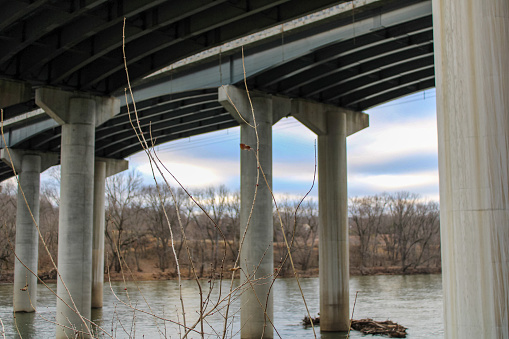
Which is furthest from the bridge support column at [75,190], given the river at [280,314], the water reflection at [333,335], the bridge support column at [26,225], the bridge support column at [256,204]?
the bridge support column at [26,225]

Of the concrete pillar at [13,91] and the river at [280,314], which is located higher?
the concrete pillar at [13,91]

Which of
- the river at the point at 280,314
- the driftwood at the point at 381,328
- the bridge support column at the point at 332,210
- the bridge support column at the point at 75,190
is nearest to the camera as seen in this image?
the bridge support column at the point at 75,190

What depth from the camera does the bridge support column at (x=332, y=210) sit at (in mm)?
25297

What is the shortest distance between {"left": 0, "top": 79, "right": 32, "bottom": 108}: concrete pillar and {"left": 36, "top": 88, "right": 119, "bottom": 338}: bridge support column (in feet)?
2.15

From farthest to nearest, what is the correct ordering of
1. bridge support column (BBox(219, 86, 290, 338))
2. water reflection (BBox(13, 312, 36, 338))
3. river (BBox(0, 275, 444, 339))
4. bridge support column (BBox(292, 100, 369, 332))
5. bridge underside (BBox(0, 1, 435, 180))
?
water reflection (BBox(13, 312, 36, 338)), bridge support column (BBox(292, 100, 369, 332)), river (BBox(0, 275, 444, 339)), bridge support column (BBox(219, 86, 290, 338)), bridge underside (BBox(0, 1, 435, 180))

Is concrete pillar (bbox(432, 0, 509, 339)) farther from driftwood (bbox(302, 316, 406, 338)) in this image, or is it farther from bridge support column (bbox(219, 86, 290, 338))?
driftwood (bbox(302, 316, 406, 338))

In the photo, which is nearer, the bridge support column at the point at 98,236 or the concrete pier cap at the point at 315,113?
the concrete pier cap at the point at 315,113

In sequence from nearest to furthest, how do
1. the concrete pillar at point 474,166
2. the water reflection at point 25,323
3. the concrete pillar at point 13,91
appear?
the concrete pillar at point 474,166
the concrete pillar at point 13,91
the water reflection at point 25,323

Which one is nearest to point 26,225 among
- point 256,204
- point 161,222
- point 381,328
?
point 256,204

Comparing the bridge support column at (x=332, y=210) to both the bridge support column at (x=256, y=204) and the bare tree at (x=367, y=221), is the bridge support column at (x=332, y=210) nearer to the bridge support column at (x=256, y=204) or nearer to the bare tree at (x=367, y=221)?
the bridge support column at (x=256, y=204)

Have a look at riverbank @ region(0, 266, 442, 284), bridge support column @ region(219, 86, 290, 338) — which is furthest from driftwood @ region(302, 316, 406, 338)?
riverbank @ region(0, 266, 442, 284)

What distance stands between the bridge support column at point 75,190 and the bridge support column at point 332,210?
858cm

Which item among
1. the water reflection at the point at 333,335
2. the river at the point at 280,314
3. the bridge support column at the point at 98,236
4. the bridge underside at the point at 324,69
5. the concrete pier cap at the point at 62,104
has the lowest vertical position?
the water reflection at the point at 333,335

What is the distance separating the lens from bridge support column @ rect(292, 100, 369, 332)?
83.0 feet
